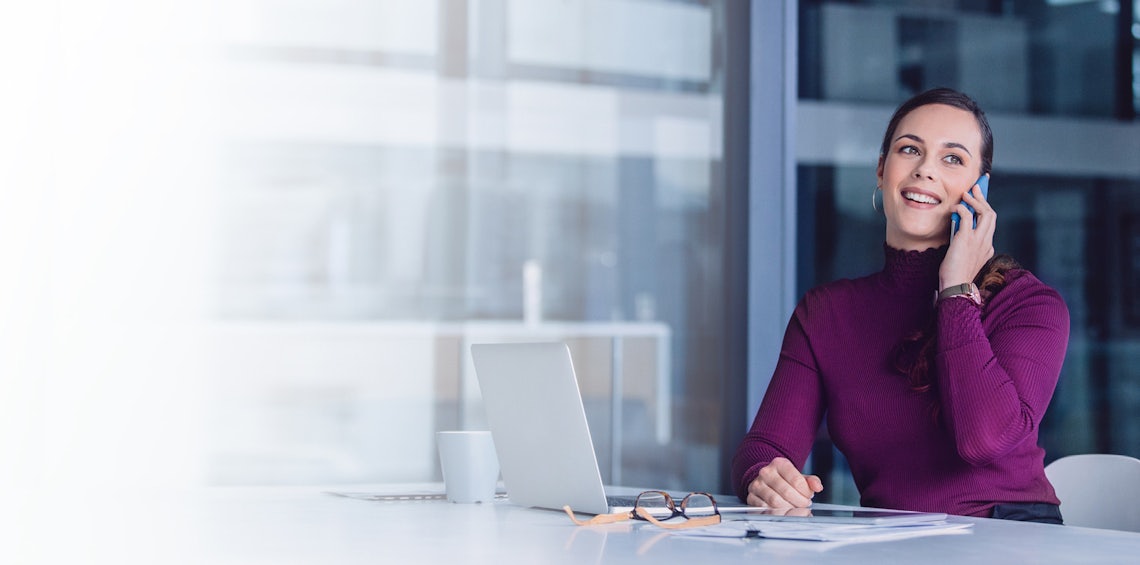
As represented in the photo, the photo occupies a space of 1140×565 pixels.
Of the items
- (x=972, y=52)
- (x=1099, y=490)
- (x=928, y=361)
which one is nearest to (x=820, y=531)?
(x=928, y=361)

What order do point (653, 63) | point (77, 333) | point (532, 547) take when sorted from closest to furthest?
point (532, 547), point (77, 333), point (653, 63)

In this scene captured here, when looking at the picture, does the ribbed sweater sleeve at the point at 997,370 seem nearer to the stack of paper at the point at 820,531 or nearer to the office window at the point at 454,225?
the stack of paper at the point at 820,531

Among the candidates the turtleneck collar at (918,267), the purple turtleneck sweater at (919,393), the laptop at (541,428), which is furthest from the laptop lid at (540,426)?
the turtleneck collar at (918,267)

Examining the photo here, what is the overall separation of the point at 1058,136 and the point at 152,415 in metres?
3.27

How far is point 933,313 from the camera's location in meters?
2.13

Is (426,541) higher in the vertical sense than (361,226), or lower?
lower

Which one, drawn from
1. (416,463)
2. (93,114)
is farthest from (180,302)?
(416,463)

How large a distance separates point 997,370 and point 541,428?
2.60 ft

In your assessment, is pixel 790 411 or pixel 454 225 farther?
pixel 454 225

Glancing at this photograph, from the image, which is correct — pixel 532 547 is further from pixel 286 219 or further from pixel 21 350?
pixel 21 350

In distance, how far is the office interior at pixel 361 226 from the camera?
373cm

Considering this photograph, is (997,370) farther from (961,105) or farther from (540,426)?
(540,426)

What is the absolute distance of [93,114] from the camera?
3.76 m

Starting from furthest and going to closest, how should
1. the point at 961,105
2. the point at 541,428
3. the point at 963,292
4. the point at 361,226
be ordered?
the point at 361,226 < the point at 961,105 < the point at 963,292 < the point at 541,428
